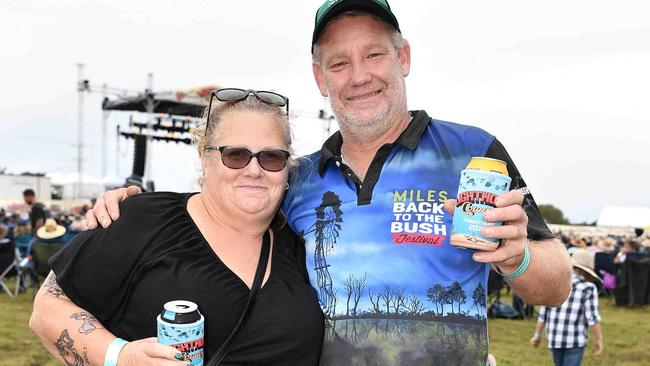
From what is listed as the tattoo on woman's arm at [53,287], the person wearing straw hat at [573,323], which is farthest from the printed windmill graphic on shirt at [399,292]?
the person wearing straw hat at [573,323]

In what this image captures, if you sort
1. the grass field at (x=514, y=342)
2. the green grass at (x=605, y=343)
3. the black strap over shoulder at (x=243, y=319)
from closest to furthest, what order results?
1. the black strap over shoulder at (x=243, y=319)
2. the grass field at (x=514, y=342)
3. the green grass at (x=605, y=343)

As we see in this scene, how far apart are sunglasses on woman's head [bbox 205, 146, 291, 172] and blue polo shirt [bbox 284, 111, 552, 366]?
0.30m

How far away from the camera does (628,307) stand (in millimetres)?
14492

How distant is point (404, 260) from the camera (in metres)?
2.18

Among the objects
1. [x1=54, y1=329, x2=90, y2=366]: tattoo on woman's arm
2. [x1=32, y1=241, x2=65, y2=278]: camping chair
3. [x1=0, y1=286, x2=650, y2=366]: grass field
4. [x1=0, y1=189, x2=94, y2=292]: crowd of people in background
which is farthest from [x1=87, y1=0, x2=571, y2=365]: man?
[x1=32, y1=241, x2=65, y2=278]: camping chair

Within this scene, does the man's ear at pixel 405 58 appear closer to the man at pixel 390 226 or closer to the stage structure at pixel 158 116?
the man at pixel 390 226

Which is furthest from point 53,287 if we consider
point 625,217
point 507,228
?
point 625,217

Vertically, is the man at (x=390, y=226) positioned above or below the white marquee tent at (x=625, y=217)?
above

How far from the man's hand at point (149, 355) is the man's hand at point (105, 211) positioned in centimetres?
50

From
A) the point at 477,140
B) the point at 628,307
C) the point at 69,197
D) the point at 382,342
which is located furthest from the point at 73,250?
the point at 69,197

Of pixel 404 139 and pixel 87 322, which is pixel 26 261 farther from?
pixel 404 139

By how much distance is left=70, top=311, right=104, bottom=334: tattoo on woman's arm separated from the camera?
77.8 inches

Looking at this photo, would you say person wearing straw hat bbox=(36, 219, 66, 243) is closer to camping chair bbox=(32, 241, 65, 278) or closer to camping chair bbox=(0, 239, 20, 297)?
camping chair bbox=(32, 241, 65, 278)

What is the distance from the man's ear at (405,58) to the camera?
104 inches
